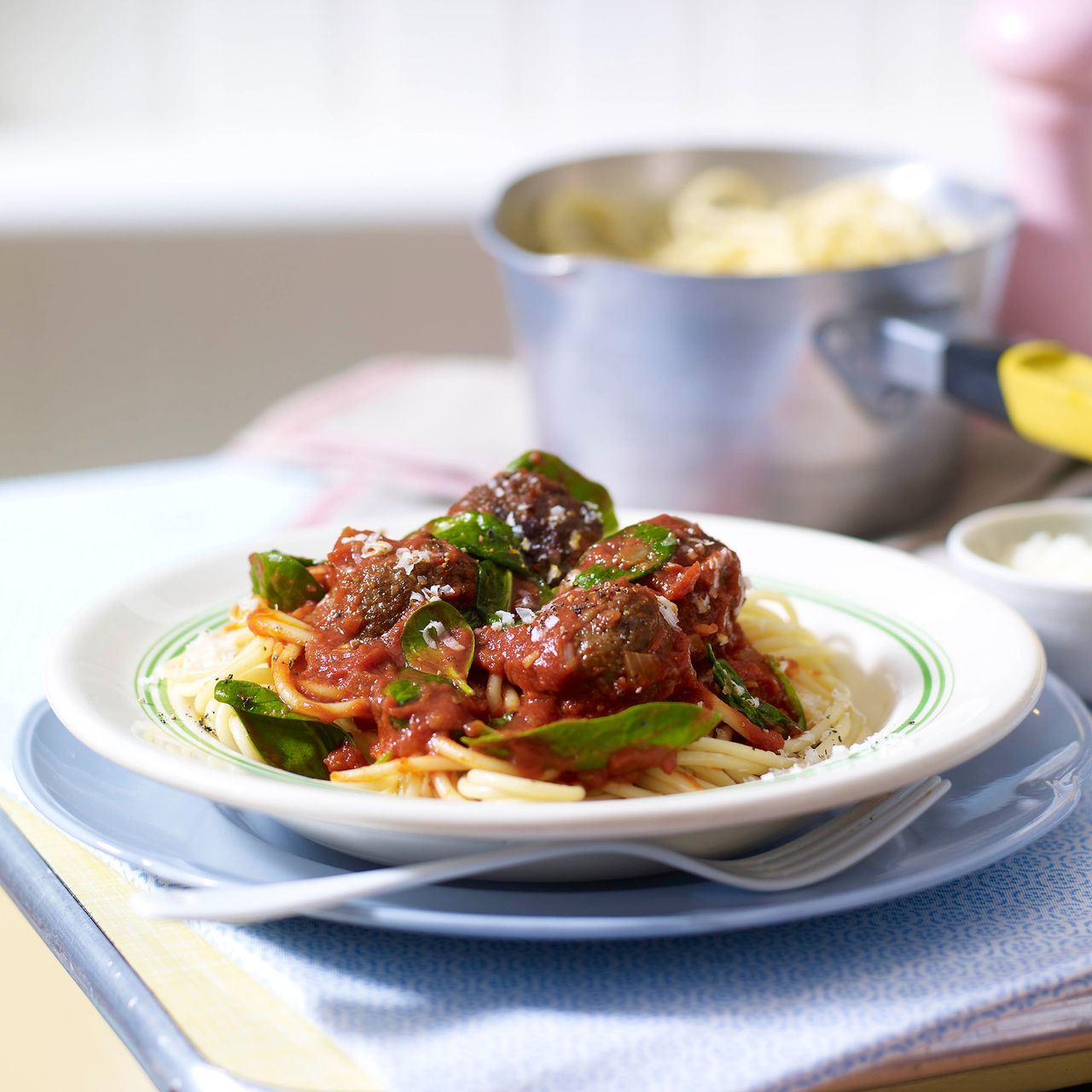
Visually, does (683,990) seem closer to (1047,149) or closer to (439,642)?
(439,642)

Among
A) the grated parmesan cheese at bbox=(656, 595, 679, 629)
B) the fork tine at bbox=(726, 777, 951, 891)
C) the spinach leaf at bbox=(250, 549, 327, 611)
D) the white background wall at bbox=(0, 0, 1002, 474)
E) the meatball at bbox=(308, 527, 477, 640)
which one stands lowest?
the white background wall at bbox=(0, 0, 1002, 474)

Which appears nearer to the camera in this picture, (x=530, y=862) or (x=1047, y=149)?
(x=530, y=862)

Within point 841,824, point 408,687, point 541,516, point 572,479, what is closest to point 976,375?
point 572,479

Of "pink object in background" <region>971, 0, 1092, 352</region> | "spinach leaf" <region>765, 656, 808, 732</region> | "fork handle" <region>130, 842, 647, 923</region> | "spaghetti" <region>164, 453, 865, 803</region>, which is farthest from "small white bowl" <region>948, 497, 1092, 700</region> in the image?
"pink object in background" <region>971, 0, 1092, 352</region>

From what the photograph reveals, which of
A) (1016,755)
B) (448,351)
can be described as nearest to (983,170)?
(448,351)

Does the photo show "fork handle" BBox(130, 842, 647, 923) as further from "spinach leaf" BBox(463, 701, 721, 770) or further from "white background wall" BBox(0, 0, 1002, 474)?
"white background wall" BBox(0, 0, 1002, 474)

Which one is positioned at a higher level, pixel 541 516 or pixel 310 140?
pixel 541 516

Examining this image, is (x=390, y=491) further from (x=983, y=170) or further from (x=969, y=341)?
(x=983, y=170)
